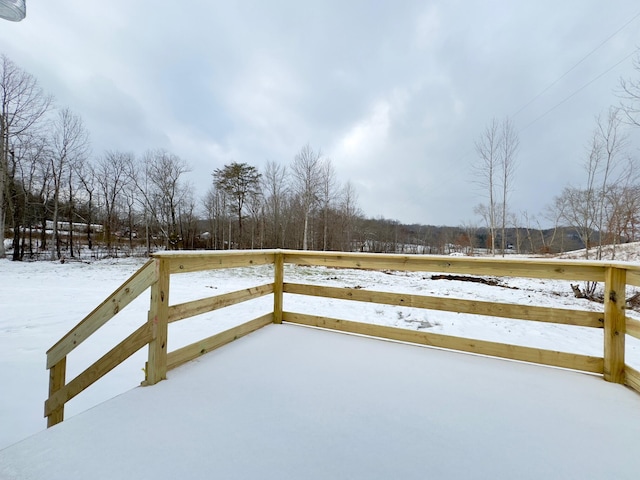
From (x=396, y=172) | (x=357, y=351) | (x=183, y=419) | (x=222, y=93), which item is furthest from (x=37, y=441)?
(x=396, y=172)

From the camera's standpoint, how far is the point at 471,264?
2.38m

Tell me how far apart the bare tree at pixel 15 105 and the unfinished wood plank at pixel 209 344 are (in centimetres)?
1890

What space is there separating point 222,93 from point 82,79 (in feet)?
16.8

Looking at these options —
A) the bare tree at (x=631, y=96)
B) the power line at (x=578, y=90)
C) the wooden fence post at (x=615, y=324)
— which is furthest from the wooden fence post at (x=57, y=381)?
the bare tree at (x=631, y=96)

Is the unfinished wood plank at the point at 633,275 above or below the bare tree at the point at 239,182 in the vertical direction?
below

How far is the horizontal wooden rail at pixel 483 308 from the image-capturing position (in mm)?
2047

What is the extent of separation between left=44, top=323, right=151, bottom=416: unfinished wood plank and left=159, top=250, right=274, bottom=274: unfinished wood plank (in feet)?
1.45

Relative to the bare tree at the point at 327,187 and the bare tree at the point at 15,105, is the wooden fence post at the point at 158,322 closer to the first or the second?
the bare tree at the point at 327,187

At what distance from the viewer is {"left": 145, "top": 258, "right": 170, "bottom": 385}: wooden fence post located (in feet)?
5.89

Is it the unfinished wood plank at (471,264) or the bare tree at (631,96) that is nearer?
the unfinished wood plank at (471,264)

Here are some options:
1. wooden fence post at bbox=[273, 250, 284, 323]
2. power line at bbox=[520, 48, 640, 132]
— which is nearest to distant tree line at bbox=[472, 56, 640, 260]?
power line at bbox=[520, 48, 640, 132]

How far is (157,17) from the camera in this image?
6.53m

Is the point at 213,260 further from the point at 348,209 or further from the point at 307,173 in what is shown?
the point at 348,209

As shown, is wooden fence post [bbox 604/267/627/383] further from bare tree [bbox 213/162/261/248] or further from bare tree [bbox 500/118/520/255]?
bare tree [bbox 213/162/261/248]
